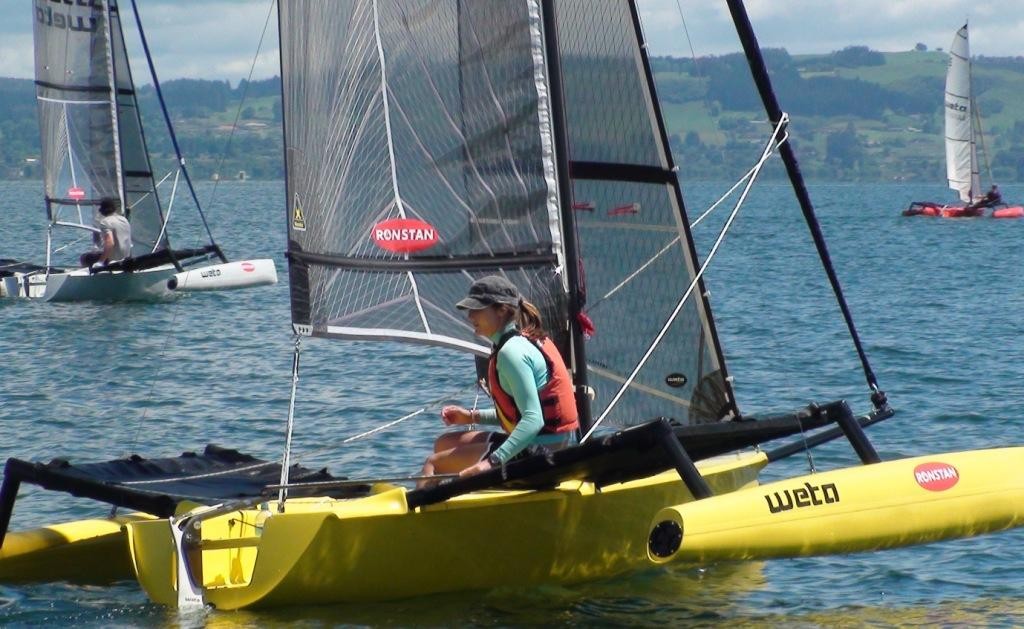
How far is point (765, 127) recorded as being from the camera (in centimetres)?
12219

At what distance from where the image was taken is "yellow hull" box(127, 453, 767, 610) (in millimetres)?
7105

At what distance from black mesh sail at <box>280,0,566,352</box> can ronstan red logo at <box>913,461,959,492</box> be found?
1.71m

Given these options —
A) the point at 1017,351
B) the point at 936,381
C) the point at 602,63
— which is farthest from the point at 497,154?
the point at 1017,351

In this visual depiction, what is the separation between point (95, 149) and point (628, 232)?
15.6 m

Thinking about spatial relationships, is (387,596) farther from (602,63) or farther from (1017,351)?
(1017,351)

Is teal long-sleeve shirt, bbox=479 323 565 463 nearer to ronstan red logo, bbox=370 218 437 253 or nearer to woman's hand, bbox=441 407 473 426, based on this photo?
ronstan red logo, bbox=370 218 437 253

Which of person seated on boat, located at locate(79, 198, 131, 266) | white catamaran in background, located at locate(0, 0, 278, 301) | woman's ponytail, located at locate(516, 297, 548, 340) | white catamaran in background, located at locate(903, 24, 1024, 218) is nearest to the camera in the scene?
woman's ponytail, located at locate(516, 297, 548, 340)

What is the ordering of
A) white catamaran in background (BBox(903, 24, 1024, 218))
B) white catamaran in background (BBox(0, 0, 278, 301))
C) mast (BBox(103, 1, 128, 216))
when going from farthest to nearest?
white catamaran in background (BBox(903, 24, 1024, 218)) → mast (BBox(103, 1, 128, 216)) → white catamaran in background (BBox(0, 0, 278, 301))

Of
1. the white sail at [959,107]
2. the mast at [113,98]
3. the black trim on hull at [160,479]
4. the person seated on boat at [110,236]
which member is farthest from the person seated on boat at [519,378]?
the white sail at [959,107]

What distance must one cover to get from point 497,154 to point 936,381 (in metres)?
8.65

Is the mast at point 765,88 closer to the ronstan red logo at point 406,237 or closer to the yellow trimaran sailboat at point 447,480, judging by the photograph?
the yellow trimaran sailboat at point 447,480

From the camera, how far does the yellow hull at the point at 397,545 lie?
7.11m

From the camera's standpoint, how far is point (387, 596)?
293 inches

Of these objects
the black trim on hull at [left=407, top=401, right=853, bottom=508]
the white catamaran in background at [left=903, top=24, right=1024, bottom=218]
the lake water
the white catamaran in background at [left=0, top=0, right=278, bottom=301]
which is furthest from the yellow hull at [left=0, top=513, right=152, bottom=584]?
the white catamaran in background at [left=903, top=24, right=1024, bottom=218]
